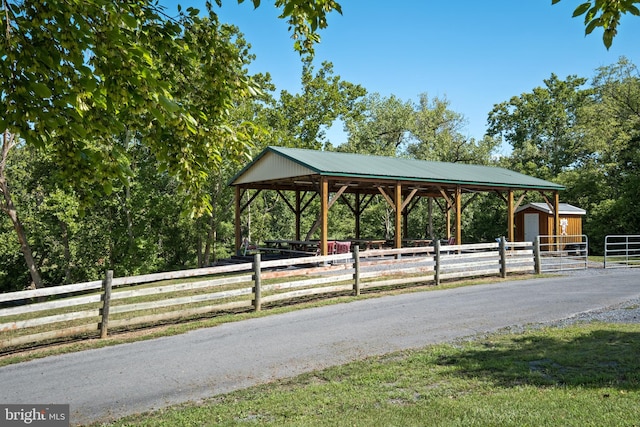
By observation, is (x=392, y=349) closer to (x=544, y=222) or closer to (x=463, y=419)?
(x=463, y=419)

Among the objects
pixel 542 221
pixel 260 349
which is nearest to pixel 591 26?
pixel 260 349

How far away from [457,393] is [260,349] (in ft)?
11.1

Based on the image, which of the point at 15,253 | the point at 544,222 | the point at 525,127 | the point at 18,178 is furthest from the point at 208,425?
the point at 525,127

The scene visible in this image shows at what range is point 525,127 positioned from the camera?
1860 inches

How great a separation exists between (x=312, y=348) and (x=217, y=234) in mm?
23460

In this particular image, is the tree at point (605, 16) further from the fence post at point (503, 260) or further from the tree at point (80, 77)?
the fence post at point (503, 260)

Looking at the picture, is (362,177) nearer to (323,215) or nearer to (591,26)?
(323,215)

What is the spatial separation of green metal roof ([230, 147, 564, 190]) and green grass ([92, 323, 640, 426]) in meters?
10.7

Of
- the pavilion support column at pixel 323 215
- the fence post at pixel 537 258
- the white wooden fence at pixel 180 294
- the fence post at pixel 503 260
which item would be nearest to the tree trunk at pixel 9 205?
the white wooden fence at pixel 180 294

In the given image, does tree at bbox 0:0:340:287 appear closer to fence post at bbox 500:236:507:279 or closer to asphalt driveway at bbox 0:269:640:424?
asphalt driveway at bbox 0:269:640:424

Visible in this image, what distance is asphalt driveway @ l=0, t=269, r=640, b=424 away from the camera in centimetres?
578

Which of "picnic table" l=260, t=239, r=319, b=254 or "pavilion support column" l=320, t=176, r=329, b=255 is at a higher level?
"pavilion support column" l=320, t=176, r=329, b=255

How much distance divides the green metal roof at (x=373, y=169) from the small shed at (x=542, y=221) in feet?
5.43

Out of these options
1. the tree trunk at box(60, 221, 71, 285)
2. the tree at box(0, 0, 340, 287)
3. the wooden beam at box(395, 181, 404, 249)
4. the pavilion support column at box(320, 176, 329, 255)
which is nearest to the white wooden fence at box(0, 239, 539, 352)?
the pavilion support column at box(320, 176, 329, 255)
